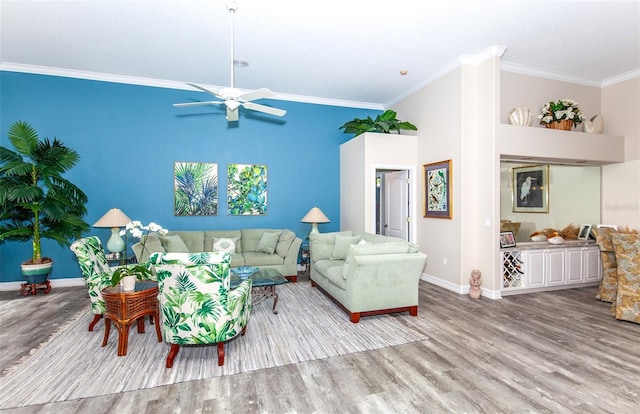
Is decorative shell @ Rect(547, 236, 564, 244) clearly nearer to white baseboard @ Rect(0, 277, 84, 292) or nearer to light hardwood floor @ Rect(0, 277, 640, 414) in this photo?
light hardwood floor @ Rect(0, 277, 640, 414)

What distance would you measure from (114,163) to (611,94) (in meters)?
8.83

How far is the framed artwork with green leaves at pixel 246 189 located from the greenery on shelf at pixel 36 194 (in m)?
2.38

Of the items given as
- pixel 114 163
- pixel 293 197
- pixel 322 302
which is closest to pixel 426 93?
pixel 293 197

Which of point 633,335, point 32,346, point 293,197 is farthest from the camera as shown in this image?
point 293,197

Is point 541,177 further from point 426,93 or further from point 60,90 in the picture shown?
point 60,90

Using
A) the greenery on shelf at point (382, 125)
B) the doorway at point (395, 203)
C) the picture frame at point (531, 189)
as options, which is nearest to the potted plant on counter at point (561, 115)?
the picture frame at point (531, 189)

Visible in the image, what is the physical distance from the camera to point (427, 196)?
575cm

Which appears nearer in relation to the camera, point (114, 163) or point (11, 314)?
point (11, 314)

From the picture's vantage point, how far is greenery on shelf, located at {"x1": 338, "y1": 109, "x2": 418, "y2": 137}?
5840mm

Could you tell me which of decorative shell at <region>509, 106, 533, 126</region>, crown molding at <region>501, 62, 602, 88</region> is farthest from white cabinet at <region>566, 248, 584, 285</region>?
crown molding at <region>501, 62, 602, 88</region>

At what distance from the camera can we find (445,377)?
2564 millimetres

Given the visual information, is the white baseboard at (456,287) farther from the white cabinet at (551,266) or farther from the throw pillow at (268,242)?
the throw pillow at (268,242)

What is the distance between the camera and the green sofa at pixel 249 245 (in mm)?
5440

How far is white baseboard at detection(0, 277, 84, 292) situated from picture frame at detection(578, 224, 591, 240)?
8.59 metres
